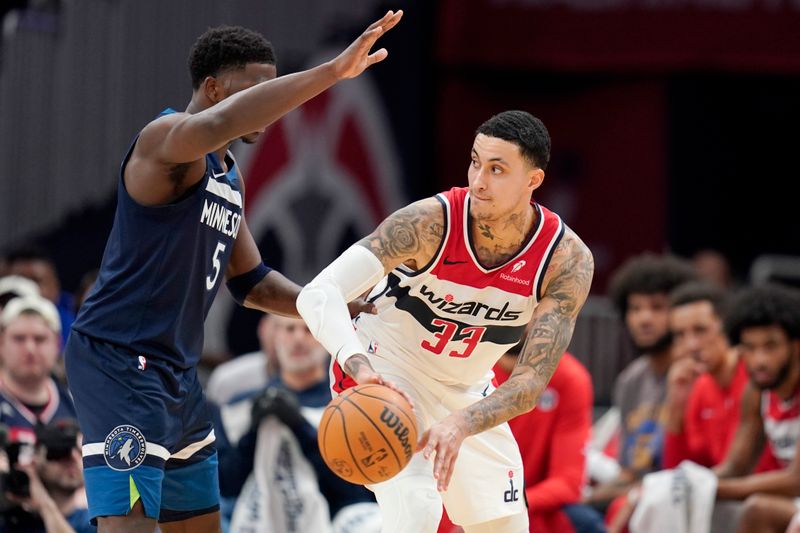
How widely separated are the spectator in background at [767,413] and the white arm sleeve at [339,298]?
370cm

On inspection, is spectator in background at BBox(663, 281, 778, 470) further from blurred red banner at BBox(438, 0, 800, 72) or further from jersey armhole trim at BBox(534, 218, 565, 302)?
blurred red banner at BBox(438, 0, 800, 72)

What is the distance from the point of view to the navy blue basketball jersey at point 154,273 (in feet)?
17.1

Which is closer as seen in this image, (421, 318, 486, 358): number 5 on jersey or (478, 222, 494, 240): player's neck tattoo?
(478, 222, 494, 240): player's neck tattoo

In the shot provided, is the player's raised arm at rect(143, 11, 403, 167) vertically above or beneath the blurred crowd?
above

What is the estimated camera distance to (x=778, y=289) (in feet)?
29.3

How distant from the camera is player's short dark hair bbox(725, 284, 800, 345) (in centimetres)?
849

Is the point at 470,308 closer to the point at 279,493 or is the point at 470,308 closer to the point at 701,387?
the point at 279,493

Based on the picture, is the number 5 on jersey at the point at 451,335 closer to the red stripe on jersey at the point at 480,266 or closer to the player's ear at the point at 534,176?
the red stripe on jersey at the point at 480,266

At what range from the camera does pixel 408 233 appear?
5660 millimetres

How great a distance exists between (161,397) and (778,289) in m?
5.03

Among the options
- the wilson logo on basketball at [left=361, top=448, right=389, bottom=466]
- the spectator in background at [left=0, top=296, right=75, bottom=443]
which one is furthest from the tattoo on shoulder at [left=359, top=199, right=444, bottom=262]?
the spectator in background at [left=0, top=296, right=75, bottom=443]

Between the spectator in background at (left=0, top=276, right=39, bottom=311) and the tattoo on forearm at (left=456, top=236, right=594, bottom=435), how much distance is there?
4838 millimetres

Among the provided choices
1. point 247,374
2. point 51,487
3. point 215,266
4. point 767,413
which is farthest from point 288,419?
point 767,413

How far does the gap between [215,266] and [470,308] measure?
1118 millimetres
